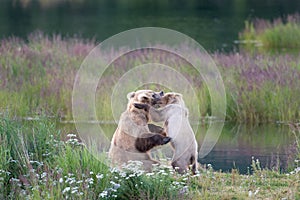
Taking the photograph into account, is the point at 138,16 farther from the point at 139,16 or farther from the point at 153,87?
the point at 153,87

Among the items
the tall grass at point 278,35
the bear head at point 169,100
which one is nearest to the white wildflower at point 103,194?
the bear head at point 169,100

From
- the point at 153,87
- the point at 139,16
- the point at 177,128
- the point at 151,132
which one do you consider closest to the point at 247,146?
the point at 153,87

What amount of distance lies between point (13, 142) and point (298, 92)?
24.6 ft

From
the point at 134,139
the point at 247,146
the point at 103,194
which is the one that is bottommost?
the point at 247,146

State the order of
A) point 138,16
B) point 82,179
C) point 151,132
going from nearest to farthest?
point 82,179
point 151,132
point 138,16

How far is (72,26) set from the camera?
106ft

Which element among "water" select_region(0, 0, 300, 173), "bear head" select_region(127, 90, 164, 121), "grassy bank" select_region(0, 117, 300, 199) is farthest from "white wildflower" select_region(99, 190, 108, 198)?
"water" select_region(0, 0, 300, 173)

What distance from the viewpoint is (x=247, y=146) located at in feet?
41.2

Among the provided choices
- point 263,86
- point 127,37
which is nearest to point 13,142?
point 263,86

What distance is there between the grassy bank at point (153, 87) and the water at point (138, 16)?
31.8 ft

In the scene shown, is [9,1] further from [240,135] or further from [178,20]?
[240,135]

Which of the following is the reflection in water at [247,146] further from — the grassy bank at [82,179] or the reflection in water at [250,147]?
the grassy bank at [82,179]

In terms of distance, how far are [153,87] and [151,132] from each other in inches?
244

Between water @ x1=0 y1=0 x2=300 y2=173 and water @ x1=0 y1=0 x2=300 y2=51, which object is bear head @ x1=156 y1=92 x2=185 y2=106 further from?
water @ x1=0 y1=0 x2=300 y2=51
